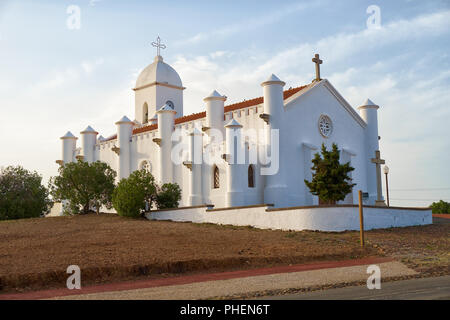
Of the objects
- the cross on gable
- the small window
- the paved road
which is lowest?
the paved road

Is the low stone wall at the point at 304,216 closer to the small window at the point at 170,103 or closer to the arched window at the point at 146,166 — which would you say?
the arched window at the point at 146,166

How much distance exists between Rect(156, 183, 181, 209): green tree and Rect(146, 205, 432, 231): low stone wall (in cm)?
109

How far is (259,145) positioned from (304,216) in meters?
6.60

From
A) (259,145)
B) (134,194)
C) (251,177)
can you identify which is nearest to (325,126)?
(259,145)

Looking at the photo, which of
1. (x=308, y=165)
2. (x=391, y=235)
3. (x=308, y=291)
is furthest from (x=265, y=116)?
(x=308, y=291)

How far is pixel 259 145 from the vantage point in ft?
95.4

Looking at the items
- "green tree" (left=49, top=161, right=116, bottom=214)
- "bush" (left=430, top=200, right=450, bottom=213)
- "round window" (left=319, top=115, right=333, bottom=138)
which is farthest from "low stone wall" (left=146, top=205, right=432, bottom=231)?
"bush" (left=430, top=200, right=450, bottom=213)

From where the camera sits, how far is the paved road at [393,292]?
10.1 m

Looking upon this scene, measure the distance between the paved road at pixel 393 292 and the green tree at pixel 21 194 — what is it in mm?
25373

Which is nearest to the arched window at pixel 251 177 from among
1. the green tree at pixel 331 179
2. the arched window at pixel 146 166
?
the green tree at pixel 331 179

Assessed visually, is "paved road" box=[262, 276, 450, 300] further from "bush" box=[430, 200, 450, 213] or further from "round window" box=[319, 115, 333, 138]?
"bush" box=[430, 200, 450, 213]

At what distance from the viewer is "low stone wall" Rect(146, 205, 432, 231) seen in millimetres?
23578

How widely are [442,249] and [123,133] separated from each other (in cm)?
2343

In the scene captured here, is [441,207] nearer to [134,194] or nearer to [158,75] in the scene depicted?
[158,75]
